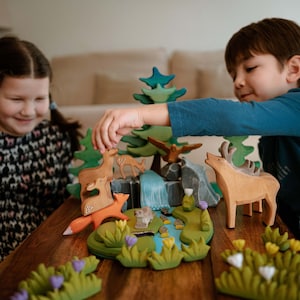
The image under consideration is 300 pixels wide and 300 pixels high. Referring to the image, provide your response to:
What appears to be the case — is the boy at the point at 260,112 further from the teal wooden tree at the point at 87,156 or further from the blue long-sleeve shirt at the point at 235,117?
the teal wooden tree at the point at 87,156

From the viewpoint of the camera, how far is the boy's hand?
2.22 ft

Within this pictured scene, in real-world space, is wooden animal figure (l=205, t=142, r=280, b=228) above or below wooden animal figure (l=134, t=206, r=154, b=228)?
above

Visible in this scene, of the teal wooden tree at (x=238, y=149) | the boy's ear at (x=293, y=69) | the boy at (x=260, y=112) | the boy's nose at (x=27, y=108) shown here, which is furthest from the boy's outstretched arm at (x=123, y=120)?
the boy's nose at (x=27, y=108)

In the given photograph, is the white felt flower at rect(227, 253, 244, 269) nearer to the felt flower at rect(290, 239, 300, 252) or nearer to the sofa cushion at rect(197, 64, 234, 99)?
the felt flower at rect(290, 239, 300, 252)

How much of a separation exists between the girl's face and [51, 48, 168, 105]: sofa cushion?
4.35 ft

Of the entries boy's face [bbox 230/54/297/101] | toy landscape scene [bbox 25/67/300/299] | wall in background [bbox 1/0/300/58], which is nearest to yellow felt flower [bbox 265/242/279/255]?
toy landscape scene [bbox 25/67/300/299]

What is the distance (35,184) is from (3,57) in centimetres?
37

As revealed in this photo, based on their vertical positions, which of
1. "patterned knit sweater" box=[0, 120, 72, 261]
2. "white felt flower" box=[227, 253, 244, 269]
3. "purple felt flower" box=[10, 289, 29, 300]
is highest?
"white felt flower" box=[227, 253, 244, 269]

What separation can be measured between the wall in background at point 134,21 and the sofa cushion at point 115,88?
1.15 ft

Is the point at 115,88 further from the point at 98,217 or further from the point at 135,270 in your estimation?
the point at 135,270

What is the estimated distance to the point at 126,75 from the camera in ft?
7.97

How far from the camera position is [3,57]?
1.16 meters

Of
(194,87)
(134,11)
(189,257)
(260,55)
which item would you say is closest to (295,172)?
(260,55)

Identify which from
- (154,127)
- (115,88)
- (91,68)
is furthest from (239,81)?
(91,68)
